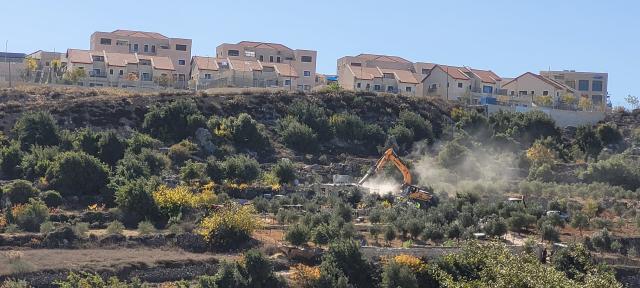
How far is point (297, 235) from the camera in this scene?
149 ft

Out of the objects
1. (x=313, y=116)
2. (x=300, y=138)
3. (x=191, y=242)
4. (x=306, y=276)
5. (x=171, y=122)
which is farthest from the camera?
(x=313, y=116)

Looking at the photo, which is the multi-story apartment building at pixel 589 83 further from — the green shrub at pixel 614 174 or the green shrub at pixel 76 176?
the green shrub at pixel 76 176

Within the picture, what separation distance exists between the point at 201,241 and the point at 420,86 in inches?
1702

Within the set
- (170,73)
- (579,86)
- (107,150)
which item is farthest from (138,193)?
(579,86)

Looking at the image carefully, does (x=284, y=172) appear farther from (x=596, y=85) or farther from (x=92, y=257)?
(x=596, y=85)

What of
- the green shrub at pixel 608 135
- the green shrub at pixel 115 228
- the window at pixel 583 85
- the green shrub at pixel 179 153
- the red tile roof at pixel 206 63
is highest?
the red tile roof at pixel 206 63

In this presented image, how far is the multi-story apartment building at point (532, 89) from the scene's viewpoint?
285 ft

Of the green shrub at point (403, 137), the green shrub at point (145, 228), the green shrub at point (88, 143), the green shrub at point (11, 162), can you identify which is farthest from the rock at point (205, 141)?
the green shrub at point (145, 228)

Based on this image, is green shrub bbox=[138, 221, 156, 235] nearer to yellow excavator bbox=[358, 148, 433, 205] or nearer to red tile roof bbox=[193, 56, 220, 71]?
yellow excavator bbox=[358, 148, 433, 205]

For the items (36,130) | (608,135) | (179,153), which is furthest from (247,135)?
(608,135)

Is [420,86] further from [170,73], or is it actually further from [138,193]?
[138,193]

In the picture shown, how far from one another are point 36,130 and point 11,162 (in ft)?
16.1

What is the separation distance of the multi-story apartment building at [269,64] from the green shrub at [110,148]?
1004 inches

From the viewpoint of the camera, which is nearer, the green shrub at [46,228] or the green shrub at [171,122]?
the green shrub at [46,228]
